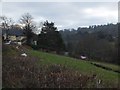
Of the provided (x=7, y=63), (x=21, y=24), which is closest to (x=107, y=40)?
(x=21, y=24)

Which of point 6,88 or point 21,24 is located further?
point 21,24

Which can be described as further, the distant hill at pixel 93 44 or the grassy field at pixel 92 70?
the distant hill at pixel 93 44

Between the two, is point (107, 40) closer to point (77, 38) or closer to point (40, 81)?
point (77, 38)

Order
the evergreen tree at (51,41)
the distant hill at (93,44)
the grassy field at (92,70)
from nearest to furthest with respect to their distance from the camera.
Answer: the grassy field at (92,70) → the distant hill at (93,44) → the evergreen tree at (51,41)

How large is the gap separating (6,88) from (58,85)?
4.46ft

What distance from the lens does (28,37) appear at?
63062 millimetres

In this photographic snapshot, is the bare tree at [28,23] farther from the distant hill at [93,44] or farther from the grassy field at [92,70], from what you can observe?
the grassy field at [92,70]

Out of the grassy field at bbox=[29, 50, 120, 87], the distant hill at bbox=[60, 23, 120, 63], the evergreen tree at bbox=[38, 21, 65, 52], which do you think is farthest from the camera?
the evergreen tree at bbox=[38, 21, 65, 52]

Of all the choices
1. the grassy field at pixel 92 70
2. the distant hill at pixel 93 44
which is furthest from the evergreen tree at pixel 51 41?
the grassy field at pixel 92 70

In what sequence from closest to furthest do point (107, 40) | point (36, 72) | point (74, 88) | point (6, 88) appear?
point (74, 88), point (6, 88), point (36, 72), point (107, 40)

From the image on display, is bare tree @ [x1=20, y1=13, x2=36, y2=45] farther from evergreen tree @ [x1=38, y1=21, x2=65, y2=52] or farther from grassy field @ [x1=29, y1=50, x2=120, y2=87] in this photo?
grassy field @ [x1=29, y1=50, x2=120, y2=87]

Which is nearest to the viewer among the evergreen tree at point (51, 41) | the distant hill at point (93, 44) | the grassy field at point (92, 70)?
the grassy field at point (92, 70)

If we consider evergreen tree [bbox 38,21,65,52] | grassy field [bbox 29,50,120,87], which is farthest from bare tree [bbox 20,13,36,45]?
grassy field [bbox 29,50,120,87]

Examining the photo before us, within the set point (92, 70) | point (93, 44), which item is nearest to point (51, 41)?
point (93, 44)
